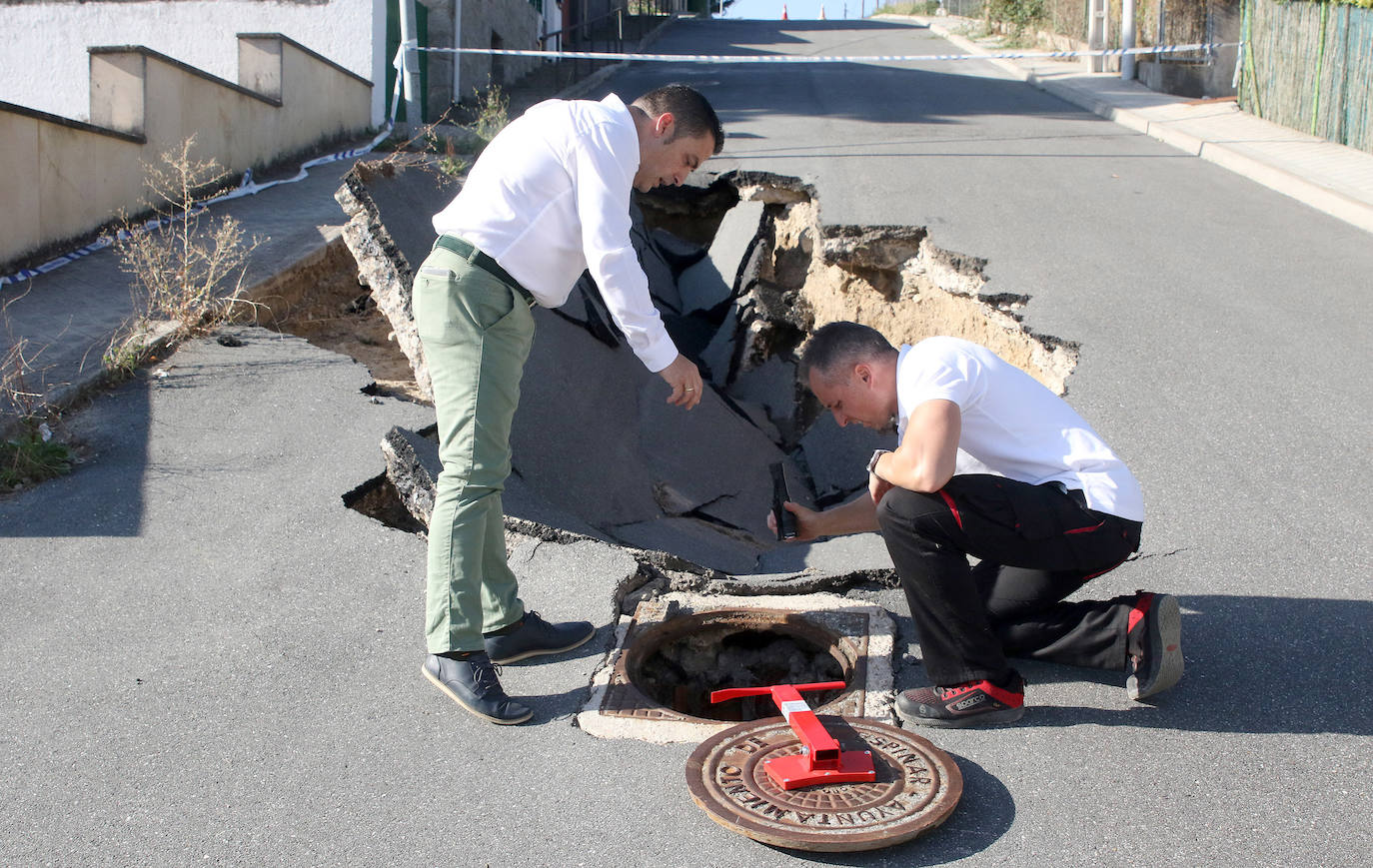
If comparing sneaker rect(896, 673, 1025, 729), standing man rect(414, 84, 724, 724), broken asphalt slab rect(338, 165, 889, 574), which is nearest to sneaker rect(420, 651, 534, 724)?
standing man rect(414, 84, 724, 724)

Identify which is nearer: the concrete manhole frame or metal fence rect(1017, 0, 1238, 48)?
the concrete manhole frame

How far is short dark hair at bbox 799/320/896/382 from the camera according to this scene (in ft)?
10.1

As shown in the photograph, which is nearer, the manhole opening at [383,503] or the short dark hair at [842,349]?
the short dark hair at [842,349]

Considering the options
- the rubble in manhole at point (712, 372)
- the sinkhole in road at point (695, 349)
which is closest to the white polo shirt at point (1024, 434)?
the rubble in manhole at point (712, 372)

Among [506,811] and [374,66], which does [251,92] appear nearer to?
[374,66]

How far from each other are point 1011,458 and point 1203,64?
14.9 meters

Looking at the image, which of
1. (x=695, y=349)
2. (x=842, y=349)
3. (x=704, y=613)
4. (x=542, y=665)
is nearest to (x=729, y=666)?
(x=704, y=613)

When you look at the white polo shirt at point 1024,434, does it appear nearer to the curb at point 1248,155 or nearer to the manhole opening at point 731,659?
the manhole opening at point 731,659

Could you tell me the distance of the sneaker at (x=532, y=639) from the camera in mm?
3438

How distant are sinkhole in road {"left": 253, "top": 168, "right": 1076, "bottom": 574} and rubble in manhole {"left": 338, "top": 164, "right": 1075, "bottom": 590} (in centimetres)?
1

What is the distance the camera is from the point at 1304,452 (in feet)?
15.6

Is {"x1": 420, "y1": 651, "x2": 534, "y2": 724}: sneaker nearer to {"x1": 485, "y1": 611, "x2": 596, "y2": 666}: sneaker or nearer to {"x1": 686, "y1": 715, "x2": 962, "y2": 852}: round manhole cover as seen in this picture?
{"x1": 485, "y1": 611, "x2": 596, "y2": 666}: sneaker

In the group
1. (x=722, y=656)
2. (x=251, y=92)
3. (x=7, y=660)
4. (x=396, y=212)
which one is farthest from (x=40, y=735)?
(x=251, y=92)

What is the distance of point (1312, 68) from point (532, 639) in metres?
12.2
